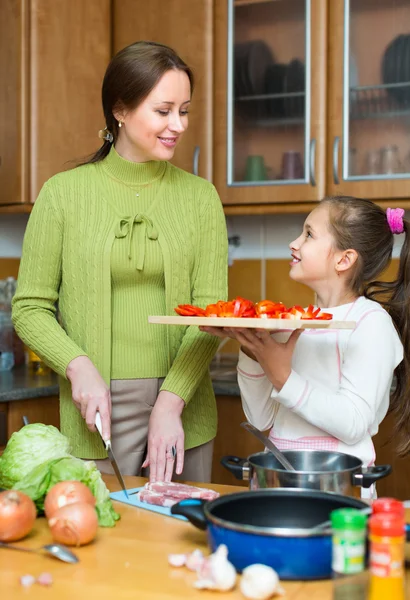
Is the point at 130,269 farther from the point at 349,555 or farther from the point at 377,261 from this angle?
the point at 349,555

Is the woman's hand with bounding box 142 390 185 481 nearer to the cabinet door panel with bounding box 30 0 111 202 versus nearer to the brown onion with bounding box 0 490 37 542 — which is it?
the brown onion with bounding box 0 490 37 542

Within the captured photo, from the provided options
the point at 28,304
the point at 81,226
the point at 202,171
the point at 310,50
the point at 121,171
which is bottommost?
the point at 28,304

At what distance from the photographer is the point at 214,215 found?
1.85m

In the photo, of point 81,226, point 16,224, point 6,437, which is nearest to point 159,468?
point 81,226

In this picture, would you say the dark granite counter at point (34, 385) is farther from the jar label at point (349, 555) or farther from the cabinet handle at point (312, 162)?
the jar label at point (349, 555)

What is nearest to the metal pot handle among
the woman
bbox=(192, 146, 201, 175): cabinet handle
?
the woman

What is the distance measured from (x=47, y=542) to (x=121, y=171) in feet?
3.05

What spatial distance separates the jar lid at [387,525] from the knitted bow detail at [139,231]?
39.2 inches

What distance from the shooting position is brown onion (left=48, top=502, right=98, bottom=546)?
3.51 feet

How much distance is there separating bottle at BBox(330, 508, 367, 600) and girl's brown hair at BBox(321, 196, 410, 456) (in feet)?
2.94

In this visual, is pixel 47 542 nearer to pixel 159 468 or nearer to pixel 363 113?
pixel 159 468

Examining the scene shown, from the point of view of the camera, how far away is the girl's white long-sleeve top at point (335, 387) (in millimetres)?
1455

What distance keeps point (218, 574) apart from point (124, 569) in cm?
14

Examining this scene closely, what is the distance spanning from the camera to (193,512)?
1.06 metres
